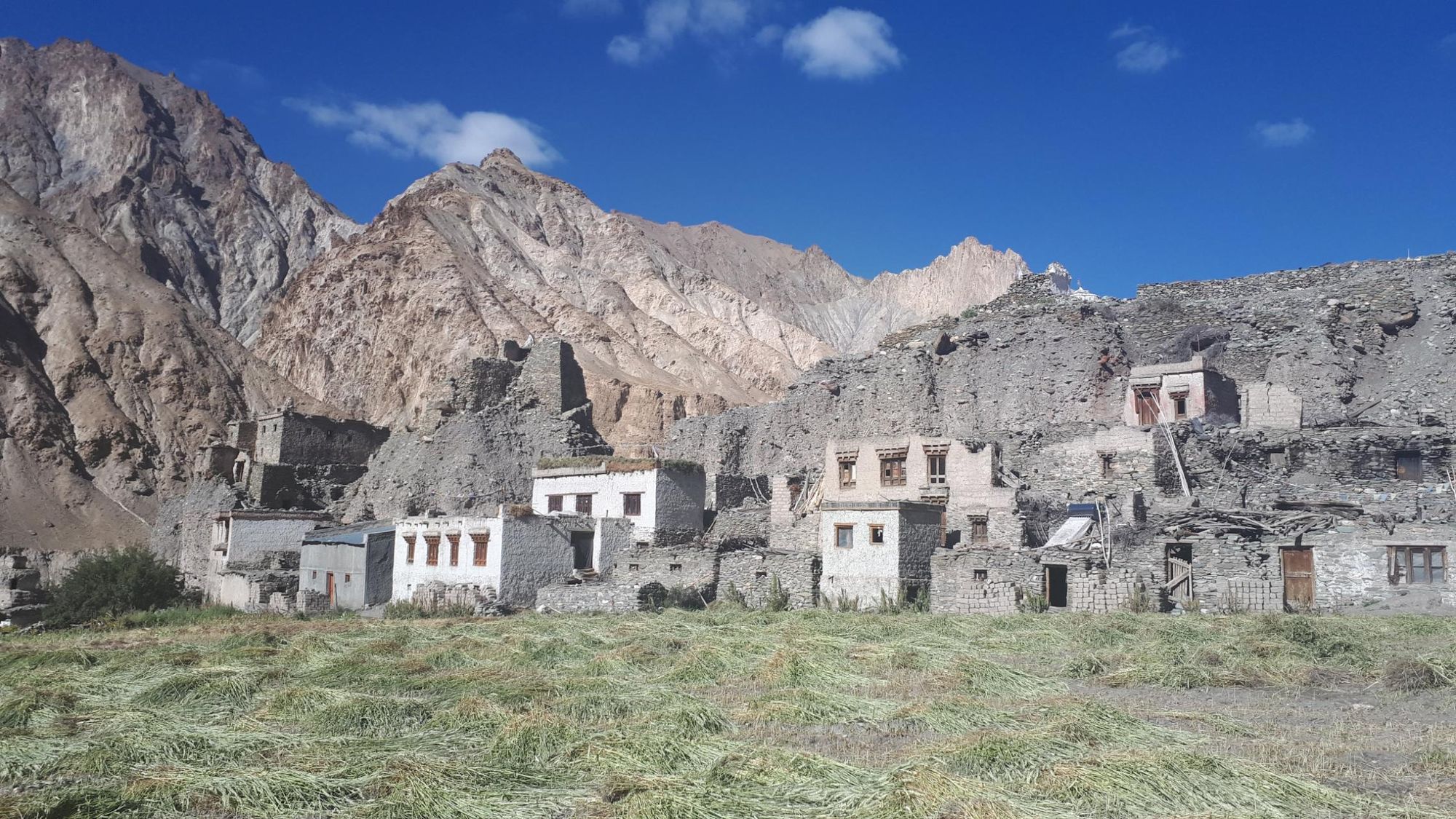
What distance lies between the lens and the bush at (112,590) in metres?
33.2

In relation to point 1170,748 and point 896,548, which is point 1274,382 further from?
point 1170,748

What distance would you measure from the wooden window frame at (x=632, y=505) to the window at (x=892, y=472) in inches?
308

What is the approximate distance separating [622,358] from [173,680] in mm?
80465

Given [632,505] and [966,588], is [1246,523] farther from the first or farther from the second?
[632,505]

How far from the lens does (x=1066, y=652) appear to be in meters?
19.3

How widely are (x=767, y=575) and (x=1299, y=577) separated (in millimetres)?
13209

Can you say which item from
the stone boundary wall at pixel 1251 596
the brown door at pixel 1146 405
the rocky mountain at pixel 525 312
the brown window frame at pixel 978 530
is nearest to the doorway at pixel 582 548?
the brown window frame at pixel 978 530

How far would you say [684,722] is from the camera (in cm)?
1314

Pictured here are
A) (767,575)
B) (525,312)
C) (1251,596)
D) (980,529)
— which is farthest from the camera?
(525,312)

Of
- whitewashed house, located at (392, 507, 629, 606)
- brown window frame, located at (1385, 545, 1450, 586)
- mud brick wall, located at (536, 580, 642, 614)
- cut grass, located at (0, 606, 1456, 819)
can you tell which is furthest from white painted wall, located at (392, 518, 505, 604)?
brown window frame, located at (1385, 545, 1450, 586)

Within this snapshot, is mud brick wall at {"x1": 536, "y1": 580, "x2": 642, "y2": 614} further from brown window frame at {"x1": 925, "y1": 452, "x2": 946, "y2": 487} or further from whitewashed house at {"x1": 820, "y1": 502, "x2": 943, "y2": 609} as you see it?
brown window frame at {"x1": 925, "y1": 452, "x2": 946, "y2": 487}

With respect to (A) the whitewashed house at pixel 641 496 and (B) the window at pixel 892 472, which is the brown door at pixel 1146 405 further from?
(A) the whitewashed house at pixel 641 496

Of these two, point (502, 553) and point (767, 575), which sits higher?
point (502, 553)

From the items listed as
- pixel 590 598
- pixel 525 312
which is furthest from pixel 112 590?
pixel 525 312
